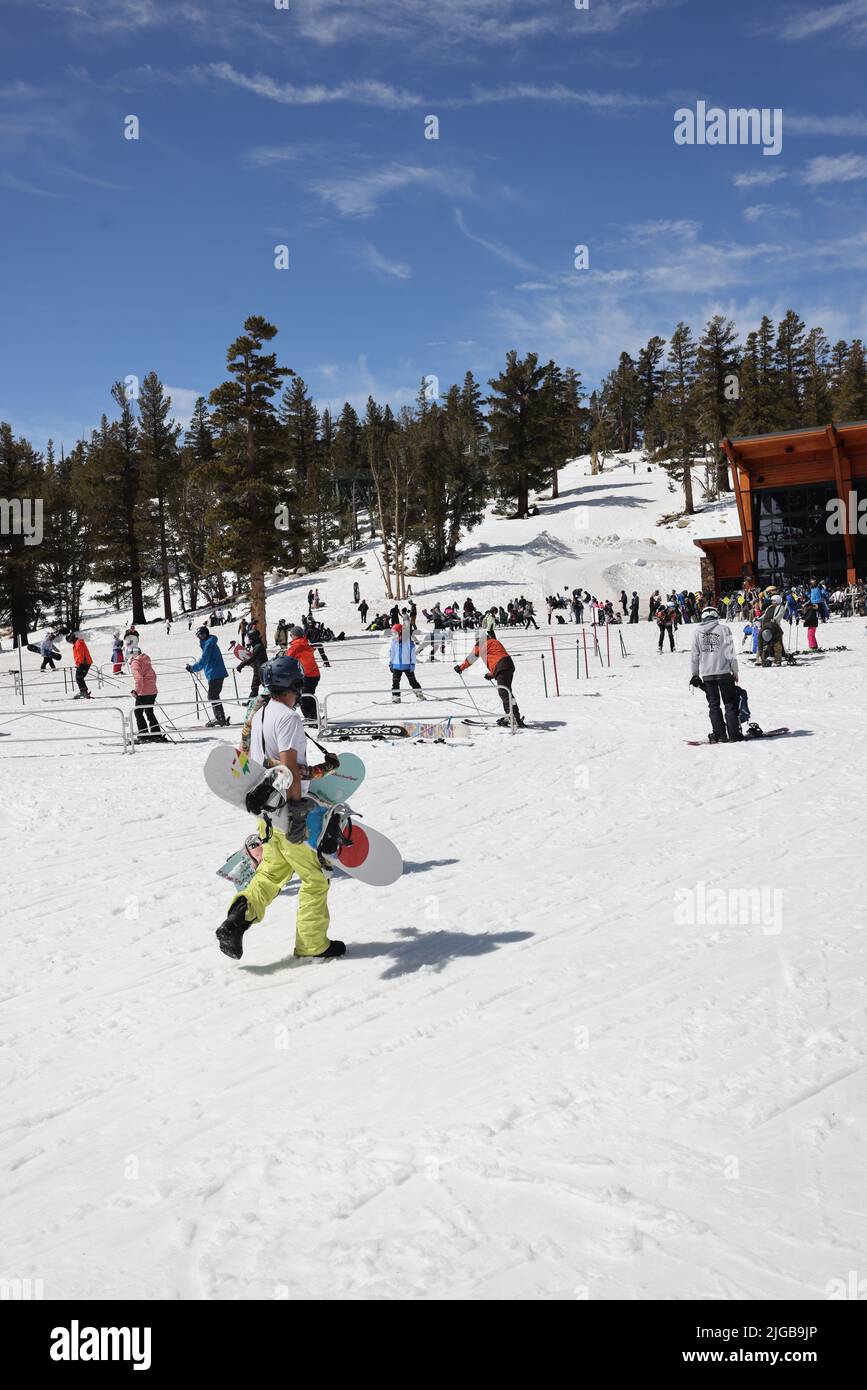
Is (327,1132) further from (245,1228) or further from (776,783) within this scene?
(776,783)

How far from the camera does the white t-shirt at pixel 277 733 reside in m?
5.30

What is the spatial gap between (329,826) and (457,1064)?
1.68 m

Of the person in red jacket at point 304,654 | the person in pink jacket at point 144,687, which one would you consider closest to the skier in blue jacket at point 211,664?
the person in pink jacket at point 144,687

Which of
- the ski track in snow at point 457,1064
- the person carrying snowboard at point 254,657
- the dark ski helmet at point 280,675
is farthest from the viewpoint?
the person carrying snowboard at point 254,657

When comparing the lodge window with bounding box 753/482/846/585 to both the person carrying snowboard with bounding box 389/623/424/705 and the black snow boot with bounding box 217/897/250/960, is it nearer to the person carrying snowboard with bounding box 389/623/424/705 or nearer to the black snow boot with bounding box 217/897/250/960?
the person carrying snowboard with bounding box 389/623/424/705

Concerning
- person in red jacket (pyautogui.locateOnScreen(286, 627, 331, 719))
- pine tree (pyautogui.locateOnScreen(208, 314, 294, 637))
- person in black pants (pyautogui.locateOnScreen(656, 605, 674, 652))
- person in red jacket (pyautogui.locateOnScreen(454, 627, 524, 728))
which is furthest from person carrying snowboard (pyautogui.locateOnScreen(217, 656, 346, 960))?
pine tree (pyautogui.locateOnScreen(208, 314, 294, 637))

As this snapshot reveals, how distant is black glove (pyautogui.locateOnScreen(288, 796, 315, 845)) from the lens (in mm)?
5227

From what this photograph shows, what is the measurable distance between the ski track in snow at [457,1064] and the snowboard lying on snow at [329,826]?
49 cm

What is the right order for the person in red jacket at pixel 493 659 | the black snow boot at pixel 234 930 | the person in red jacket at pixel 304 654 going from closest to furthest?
the black snow boot at pixel 234 930, the person in red jacket at pixel 304 654, the person in red jacket at pixel 493 659

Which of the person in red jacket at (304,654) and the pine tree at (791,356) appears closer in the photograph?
the person in red jacket at (304,654)

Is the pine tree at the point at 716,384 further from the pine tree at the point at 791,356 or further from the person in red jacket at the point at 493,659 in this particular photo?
the person in red jacket at the point at 493,659

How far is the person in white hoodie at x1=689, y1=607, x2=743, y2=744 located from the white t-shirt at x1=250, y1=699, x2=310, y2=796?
775 cm

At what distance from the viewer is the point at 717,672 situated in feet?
40.0
